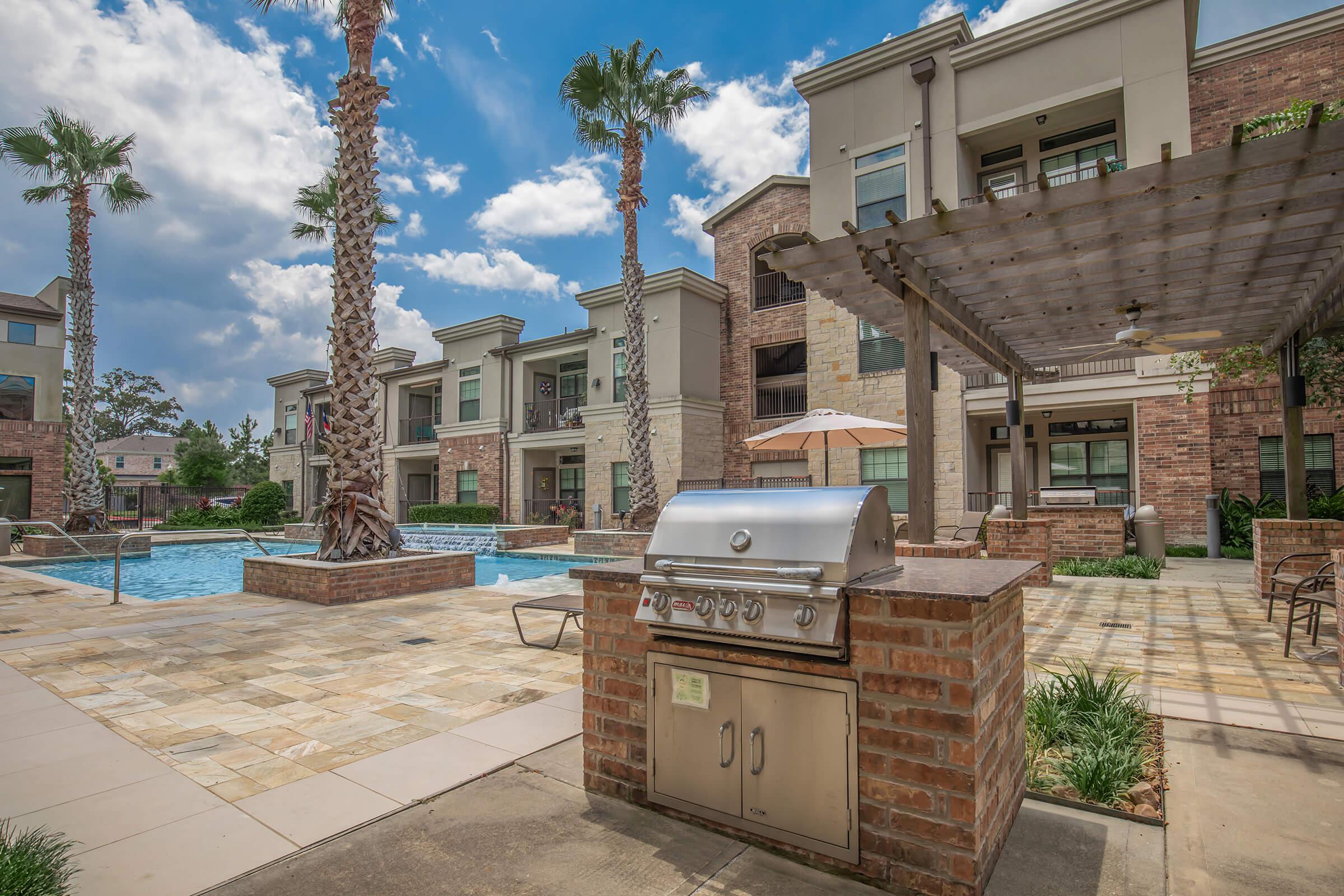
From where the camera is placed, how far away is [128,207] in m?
17.5

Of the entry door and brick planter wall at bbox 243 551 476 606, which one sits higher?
the entry door

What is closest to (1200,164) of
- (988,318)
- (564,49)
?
(988,318)

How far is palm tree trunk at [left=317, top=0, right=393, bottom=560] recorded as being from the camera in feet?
29.0

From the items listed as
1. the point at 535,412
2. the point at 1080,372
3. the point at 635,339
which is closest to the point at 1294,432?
the point at 1080,372

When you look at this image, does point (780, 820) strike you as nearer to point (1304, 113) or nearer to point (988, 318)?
point (988, 318)

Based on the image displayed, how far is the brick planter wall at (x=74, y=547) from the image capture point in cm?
1441

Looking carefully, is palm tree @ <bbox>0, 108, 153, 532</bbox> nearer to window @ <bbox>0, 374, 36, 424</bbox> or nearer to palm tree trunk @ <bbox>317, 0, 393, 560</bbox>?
window @ <bbox>0, 374, 36, 424</bbox>

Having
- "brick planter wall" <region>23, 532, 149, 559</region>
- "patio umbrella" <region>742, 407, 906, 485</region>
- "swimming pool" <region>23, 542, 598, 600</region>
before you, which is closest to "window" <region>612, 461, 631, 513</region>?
"swimming pool" <region>23, 542, 598, 600</region>

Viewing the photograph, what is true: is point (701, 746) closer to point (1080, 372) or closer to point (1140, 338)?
point (1140, 338)

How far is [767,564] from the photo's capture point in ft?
7.35

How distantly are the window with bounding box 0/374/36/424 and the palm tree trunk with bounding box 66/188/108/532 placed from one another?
770 cm

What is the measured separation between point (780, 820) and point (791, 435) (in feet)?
31.4

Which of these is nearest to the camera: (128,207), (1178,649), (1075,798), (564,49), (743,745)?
(743,745)

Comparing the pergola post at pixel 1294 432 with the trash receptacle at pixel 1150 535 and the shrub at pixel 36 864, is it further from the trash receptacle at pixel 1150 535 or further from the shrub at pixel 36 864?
the shrub at pixel 36 864
